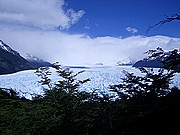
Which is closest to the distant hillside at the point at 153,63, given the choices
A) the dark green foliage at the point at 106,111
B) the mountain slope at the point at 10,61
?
the dark green foliage at the point at 106,111

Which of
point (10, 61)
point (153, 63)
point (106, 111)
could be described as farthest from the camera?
point (10, 61)

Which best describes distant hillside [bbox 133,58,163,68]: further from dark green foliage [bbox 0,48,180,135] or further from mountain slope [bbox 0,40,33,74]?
mountain slope [bbox 0,40,33,74]

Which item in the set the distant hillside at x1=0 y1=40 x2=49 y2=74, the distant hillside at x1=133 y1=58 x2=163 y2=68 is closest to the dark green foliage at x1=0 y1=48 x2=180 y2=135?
the distant hillside at x1=133 y1=58 x2=163 y2=68

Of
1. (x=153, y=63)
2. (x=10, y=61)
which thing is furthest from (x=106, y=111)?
(x=10, y=61)

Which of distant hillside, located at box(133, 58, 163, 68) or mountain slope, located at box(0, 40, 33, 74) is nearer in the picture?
distant hillside, located at box(133, 58, 163, 68)

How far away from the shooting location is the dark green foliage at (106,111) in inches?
224

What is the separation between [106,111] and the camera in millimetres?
7574

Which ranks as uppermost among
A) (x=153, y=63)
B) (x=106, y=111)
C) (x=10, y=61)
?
(x=10, y=61)

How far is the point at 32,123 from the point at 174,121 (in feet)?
14.6

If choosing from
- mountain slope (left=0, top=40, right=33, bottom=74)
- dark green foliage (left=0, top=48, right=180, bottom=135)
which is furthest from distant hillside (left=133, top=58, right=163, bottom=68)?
mountain slope (left=0, top=40, right=33, bottom=74)

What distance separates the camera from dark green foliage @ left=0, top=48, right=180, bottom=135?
569cm

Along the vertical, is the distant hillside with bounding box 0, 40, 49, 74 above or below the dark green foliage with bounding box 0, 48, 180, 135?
above

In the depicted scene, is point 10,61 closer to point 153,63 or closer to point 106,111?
point 153,63

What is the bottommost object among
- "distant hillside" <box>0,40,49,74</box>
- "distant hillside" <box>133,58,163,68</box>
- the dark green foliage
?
the dark green foliage
